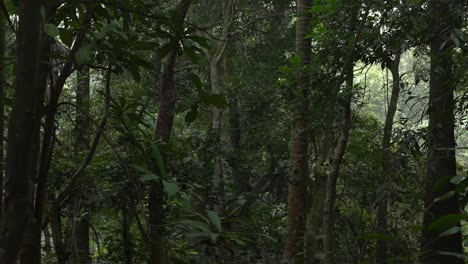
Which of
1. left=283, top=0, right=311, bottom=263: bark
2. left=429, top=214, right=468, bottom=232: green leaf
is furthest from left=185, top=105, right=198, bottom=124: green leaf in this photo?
left=283, top=0, right=311, bottom=263: bark

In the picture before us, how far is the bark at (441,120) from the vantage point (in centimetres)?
390

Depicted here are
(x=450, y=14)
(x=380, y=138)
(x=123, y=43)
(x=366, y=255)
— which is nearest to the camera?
(x=123, y=43)

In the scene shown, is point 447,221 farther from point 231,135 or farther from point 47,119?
point 231,135

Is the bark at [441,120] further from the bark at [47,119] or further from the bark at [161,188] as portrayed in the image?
the bark at [47,119]

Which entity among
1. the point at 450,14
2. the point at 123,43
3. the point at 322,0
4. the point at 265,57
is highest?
the point at 265,57

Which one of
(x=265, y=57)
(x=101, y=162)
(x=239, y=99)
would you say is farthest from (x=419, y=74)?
(x=265, y=57)

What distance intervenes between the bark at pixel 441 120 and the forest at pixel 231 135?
23mm

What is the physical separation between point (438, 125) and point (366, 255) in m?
3.96

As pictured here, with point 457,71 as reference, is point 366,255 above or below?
below

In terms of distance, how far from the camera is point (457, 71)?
386 cm

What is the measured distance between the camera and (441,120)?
14.9 feet

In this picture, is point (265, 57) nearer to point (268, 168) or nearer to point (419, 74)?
point (268, 168)

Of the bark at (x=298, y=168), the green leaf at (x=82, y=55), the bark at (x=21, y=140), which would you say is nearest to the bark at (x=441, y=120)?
the bark at (x=298, y=168)

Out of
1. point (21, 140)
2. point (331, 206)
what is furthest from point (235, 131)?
point (21, 140)
